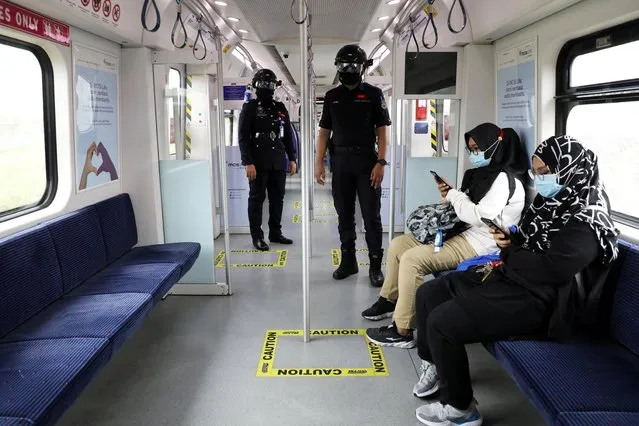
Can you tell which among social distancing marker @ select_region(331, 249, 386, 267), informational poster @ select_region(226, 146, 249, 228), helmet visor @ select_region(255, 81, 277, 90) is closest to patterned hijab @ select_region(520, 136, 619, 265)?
social distancing marker @ select_region(331, 249, 386, 267)

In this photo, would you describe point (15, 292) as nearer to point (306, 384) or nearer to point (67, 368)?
point (67, 368)

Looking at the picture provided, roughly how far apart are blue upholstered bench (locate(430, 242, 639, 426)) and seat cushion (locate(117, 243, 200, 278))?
92.6 inches

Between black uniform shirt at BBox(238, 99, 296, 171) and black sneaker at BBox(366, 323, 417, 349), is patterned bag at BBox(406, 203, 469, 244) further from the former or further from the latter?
black uniform shirt at BBox(238, 99, 296, 171)

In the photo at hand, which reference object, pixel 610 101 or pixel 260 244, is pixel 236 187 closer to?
pixel 260 244

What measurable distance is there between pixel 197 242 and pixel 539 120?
9.29 ft

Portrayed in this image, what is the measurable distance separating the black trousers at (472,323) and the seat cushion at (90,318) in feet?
5.04

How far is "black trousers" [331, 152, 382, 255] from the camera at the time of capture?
4625 millimetres

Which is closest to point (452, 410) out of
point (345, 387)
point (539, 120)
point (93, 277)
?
point (345, 387)

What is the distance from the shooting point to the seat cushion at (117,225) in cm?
388

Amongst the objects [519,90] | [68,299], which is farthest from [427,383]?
[519,90]

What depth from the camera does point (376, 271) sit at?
15.9 feet

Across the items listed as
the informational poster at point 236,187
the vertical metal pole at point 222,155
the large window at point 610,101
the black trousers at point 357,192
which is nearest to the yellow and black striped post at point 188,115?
the vertical metal pole at point 222,155

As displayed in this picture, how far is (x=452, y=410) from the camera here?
259 cm

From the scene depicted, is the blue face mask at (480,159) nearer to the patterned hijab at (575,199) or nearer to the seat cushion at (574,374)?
the patterned hijab at (575,199)
